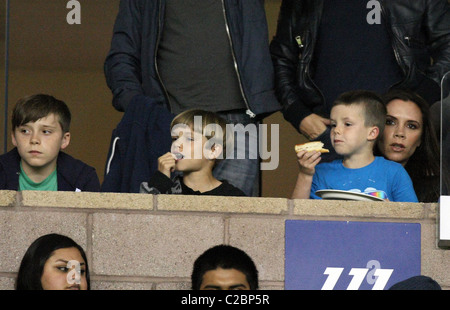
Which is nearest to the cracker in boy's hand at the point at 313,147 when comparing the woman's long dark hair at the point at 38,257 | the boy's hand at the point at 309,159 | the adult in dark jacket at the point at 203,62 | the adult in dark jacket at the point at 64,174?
→ the boy's hand at the point at 309,159

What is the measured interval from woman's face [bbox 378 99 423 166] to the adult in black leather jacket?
0.14m

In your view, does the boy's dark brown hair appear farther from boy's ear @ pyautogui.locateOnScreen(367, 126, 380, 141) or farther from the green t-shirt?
boy's ear @ pyautogui.locateOnScreen(367, 126, 380, 141)

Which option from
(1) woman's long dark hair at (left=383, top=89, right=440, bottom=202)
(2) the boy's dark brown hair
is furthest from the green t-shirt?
(1) woman's long dark hair at (left=383, top=89, right=440, bottom=202)

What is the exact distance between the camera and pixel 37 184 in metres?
4.99

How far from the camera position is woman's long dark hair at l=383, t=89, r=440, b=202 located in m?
5.05

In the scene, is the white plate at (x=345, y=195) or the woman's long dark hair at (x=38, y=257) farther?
the white plate at (x=345, y=195)

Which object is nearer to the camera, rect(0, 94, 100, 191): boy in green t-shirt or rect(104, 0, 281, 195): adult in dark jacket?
rect(0, 94, 100, 191): boy in green t-shirt

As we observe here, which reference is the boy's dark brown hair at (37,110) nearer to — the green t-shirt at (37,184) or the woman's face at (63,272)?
the green t-shirt at (37,184)

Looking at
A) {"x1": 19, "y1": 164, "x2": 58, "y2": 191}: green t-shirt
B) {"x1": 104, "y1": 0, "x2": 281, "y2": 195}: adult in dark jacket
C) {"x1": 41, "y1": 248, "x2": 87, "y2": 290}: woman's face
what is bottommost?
{"x1": 41, "y1": 248, "x2": 87, "y2": 290}: woman's face

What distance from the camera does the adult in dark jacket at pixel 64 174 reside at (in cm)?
495

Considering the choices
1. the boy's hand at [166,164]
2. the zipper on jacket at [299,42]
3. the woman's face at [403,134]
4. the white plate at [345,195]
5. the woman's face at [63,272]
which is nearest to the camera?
the woman's face at [63,272]

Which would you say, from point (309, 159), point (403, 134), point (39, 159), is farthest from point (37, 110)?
point (403, 134)

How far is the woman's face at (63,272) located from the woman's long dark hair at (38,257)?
3 centimetres
